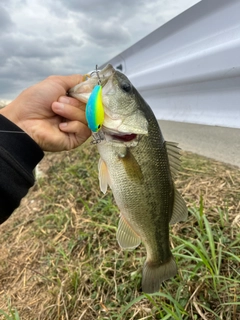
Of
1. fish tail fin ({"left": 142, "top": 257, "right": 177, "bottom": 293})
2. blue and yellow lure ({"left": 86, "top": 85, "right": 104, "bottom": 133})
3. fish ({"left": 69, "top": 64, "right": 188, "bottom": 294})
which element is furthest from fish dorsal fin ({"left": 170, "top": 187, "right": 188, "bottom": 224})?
blue and yellow lure ({"left": 86, "top": 85, "right": 104, "bottom": 133})

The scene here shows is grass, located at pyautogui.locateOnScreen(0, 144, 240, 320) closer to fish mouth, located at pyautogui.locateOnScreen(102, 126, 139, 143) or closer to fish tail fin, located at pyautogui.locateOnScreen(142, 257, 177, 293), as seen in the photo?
fish tail fin, located at pyautogui.locateOnScreen(142, 257, 177, 293)

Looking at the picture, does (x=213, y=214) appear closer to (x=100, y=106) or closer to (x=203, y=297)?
(x=203, y=297)

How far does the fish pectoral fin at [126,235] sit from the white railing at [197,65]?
3.11ft

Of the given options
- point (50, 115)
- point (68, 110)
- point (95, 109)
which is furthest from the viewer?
point (50, 115)

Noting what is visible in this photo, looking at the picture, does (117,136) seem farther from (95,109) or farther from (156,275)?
(156,275)

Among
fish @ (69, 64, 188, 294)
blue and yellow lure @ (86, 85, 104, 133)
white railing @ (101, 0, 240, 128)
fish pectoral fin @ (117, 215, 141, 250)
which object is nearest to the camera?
blue and yellow lure @ (86, 85, 104, 133)

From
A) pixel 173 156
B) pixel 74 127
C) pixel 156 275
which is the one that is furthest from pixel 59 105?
pixel 156 275

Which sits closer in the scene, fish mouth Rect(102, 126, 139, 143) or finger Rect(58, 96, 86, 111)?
fish mouth Rect(102, 126, 139, 143)

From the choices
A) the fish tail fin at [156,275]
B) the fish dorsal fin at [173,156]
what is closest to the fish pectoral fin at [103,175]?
the fish dorsal fin at [173,156]

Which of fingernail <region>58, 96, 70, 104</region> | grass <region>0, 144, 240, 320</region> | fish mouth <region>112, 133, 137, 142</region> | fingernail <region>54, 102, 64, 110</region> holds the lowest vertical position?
grass <region>0, 144, 240, 320</region>

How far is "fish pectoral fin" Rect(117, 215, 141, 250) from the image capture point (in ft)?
5.78

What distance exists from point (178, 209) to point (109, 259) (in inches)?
36.5

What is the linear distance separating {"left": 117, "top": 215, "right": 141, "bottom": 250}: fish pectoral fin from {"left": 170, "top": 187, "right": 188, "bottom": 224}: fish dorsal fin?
22 cm

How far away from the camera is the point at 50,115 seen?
2.19 m
